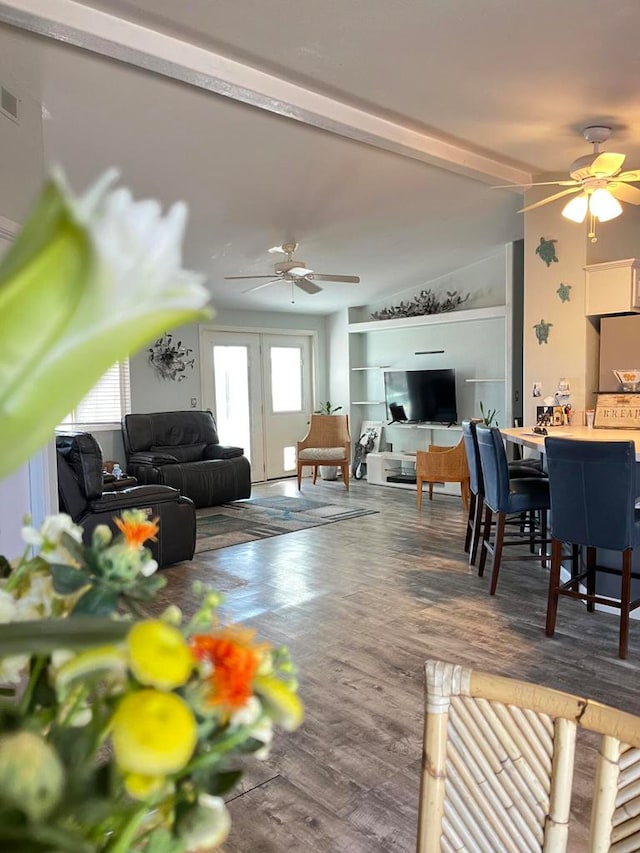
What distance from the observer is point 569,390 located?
203 inches

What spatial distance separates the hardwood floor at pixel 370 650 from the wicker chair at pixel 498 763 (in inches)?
35.9

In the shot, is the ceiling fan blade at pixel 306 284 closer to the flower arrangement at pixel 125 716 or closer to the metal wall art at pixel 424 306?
the metal wall art at pixel 424 306

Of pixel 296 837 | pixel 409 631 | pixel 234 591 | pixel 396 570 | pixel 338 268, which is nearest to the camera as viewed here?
pixel 296 837

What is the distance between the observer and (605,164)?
3783mm

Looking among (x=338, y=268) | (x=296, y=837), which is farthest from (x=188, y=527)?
(x=338, y=268)

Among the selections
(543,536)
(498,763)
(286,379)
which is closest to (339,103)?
(543,536)

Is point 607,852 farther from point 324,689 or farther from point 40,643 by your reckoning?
point 324,689

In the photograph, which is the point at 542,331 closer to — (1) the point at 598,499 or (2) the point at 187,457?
(1) the point at 598,499

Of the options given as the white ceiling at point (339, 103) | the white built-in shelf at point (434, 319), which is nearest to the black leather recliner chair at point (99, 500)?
the white ceiling at point (339, 103)

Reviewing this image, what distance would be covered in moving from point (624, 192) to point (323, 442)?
4.98m

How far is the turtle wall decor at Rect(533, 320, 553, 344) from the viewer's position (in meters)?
5.26

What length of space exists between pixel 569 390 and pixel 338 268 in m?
3.20

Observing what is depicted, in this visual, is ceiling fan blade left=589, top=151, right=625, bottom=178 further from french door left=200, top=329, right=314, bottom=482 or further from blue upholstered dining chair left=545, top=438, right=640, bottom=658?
french door left=200, top=329, right=314, bottom=482

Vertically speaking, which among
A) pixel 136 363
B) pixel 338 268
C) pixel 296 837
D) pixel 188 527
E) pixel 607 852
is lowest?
pixel 296 837
